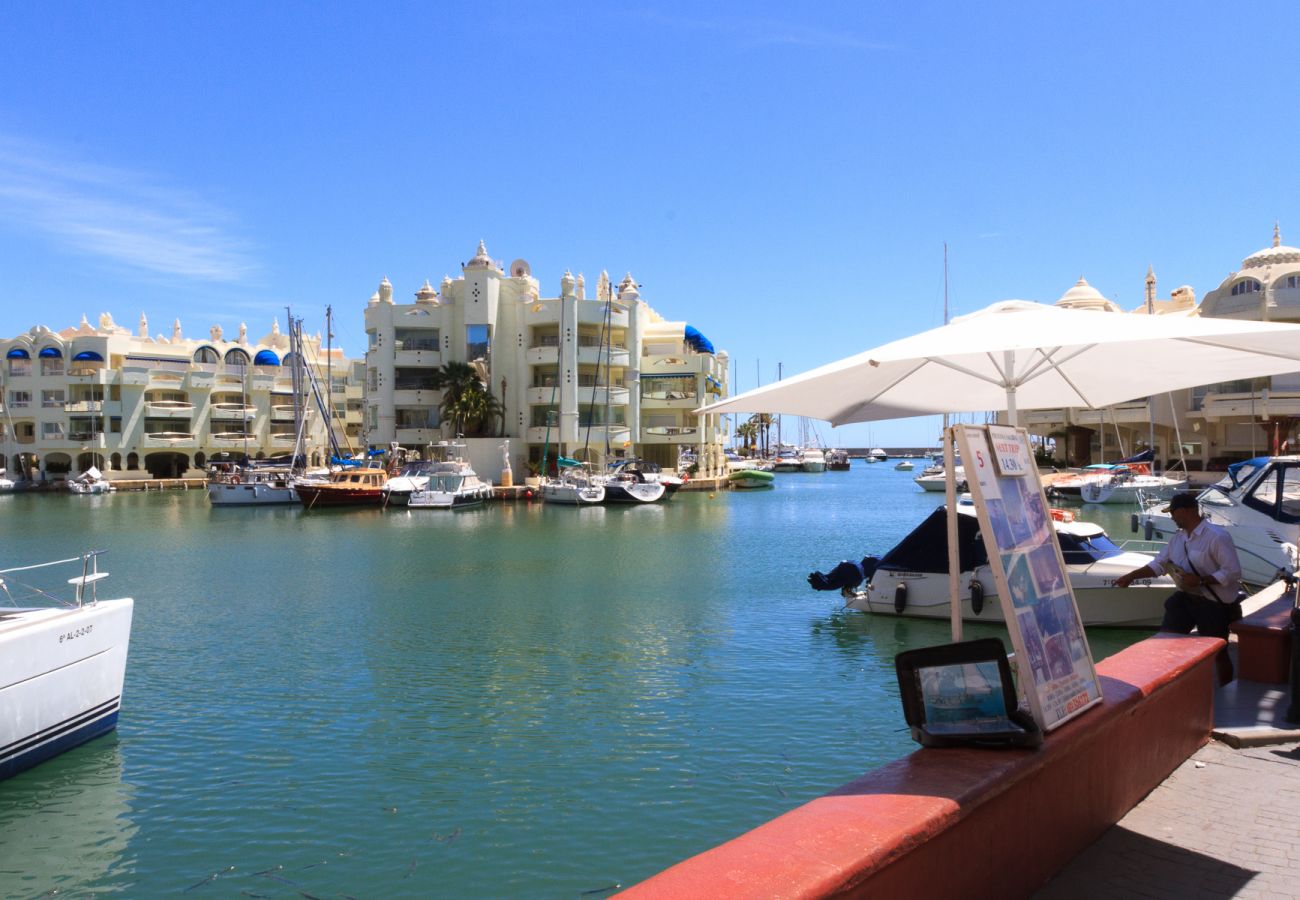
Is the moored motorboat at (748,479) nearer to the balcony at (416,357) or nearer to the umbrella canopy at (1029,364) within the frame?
the balcony at (416,357)

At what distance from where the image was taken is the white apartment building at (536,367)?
67688 mm

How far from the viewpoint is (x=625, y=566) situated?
1158 inches

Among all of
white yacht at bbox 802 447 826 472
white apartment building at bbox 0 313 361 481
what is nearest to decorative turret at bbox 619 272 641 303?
white apartment building at bbox 0 313 361 481

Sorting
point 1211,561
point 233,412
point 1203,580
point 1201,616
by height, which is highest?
point 233,412

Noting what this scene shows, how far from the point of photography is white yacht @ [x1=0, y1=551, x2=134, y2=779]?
977 centimetres

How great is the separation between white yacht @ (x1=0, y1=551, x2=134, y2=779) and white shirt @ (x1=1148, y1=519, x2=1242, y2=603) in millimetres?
10384

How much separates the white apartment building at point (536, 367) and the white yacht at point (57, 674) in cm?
5482

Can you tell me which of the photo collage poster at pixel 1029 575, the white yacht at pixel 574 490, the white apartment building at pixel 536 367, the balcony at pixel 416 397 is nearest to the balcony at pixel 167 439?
the white apartment building at pixel 536 367

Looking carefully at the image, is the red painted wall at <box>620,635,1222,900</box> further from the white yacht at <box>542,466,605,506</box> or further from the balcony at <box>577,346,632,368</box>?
the balcony at <box>577,346,632,368</box>

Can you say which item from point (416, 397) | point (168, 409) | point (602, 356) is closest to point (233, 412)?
point (168, 409)

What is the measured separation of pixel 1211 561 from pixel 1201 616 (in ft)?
1.58

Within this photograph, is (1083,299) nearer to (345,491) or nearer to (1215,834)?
(345,491)

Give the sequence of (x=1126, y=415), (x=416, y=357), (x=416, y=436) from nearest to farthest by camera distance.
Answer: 1. (x=1126, y=415)
2. (x=416, y=357)
3. (x=416, y=436)

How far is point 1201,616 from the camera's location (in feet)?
26.5
